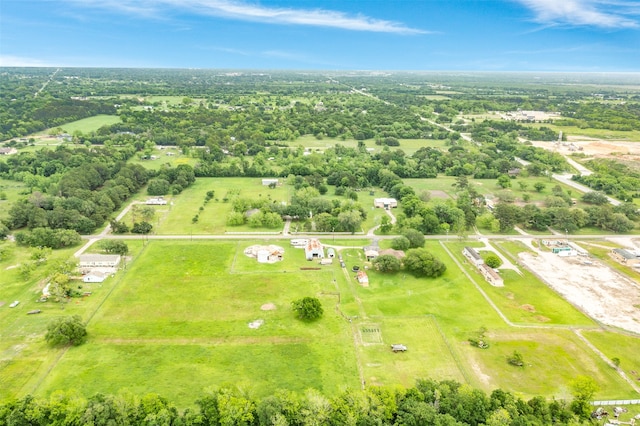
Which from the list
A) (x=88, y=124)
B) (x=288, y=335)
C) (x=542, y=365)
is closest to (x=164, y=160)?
(x=88, y=124)

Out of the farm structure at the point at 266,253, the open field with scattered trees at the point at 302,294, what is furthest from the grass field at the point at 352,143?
the farm structure at the point at 266,253

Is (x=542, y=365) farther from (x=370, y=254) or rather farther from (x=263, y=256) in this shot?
(x=263, y=256)

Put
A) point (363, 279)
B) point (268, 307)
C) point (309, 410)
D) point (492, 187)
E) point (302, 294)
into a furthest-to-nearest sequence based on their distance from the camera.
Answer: point (492, 187)
point (363, 279)
point (302, 294)
point (268, 307)
point (309, 410)

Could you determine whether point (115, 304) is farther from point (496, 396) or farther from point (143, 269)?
point (496, 396)

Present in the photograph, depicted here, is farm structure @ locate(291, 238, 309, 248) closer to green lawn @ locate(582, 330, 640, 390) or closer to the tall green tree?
the tall green tree

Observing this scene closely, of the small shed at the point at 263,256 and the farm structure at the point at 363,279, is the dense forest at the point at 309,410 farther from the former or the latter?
the small shed at the point at 263,256

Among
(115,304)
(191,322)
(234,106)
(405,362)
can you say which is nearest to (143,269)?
(115,304)

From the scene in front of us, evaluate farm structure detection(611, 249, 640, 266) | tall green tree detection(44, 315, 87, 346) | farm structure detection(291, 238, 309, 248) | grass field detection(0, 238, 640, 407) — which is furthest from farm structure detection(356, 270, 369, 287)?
farm structure detection(611, 249, 640, 266)
